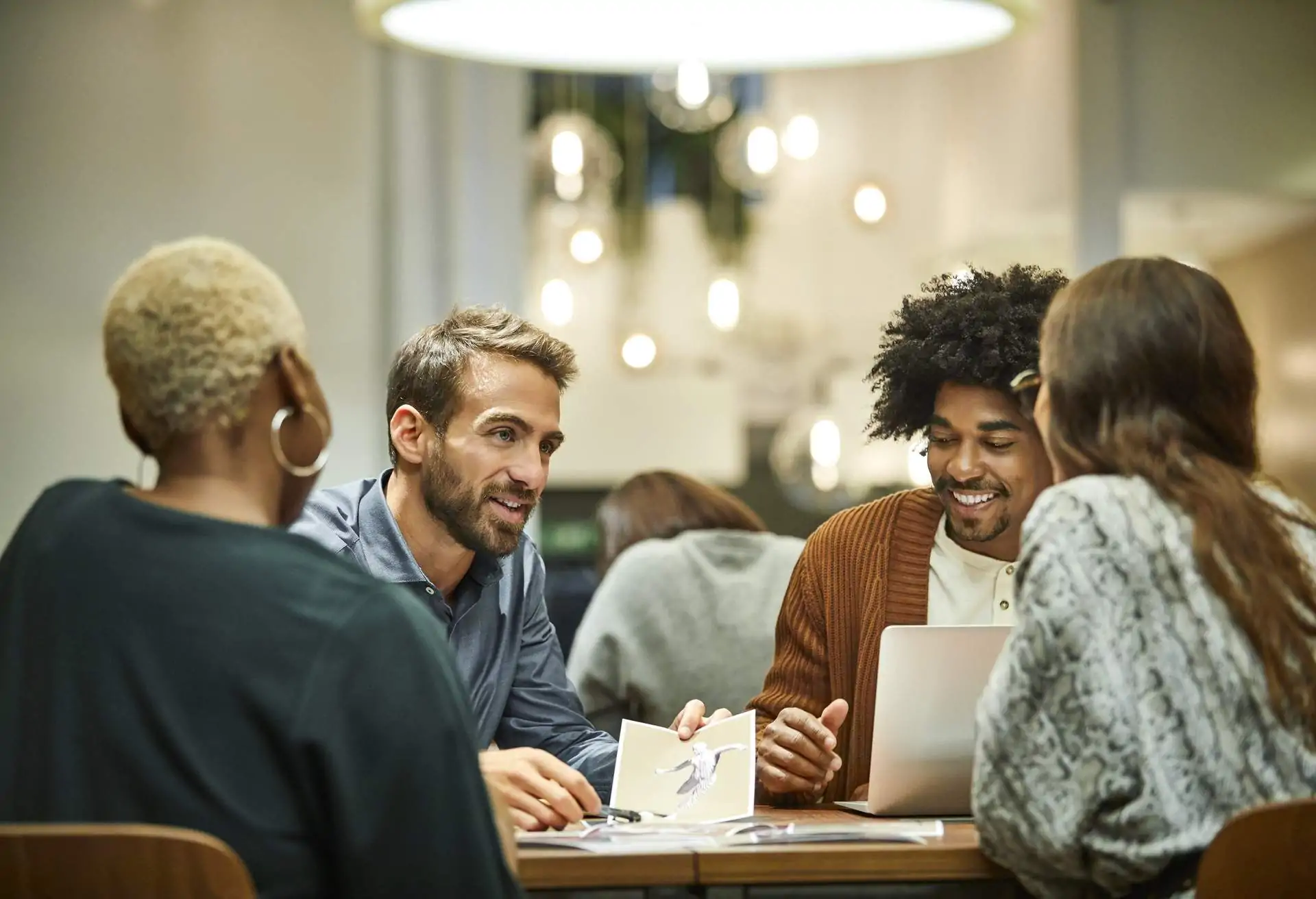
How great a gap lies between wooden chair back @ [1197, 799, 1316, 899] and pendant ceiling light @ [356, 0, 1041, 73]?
1655 mm

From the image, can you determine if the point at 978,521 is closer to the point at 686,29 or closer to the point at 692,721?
the point at 692,721

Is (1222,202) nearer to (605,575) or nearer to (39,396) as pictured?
(605,575)

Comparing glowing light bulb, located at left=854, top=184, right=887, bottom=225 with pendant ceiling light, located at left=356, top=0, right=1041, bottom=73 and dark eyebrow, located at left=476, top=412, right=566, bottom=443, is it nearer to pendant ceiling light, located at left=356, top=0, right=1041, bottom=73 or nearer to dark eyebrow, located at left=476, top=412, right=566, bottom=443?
pendant ceiling light, located at left=356, top=0, right=1041, bottom=73

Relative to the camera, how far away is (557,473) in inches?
295

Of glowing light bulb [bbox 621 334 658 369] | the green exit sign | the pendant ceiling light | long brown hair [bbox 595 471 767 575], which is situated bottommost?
the green exit sign

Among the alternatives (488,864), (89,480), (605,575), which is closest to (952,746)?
(488,864)

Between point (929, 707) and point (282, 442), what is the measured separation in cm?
104

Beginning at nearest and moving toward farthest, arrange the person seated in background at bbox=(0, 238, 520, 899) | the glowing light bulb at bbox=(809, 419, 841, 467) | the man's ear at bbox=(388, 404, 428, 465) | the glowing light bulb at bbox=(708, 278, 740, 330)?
the person seated in background at bbox=(0, 238, 520, 899) → the man's ear at bbox=(388, 404, 428, 465) → the glowing light bulb at bbox=(809, 419, 841, 467) → the glowing light bulb at bbox=(708, 278, 740, 330)

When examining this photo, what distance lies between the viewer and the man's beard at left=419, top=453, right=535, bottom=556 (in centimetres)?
289

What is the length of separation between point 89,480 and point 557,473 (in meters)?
5.61

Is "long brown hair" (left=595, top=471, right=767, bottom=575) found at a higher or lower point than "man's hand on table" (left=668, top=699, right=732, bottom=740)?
higher

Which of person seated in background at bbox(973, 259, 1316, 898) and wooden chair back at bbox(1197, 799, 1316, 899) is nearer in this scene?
wooden chair back at bbox(1197, 799, 1316, 899)

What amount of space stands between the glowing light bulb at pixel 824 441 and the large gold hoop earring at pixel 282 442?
16.8ft

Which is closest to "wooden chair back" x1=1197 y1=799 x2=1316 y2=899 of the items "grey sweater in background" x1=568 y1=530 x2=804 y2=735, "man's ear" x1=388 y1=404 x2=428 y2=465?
"man's ear" x1=388 y1=404 x2=428 y2=465
